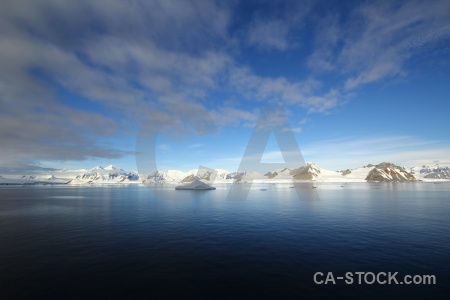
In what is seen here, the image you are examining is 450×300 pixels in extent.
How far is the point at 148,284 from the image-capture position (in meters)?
19.6

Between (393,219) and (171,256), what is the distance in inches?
2018

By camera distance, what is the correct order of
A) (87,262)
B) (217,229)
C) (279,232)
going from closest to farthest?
(87,262) → (279,232) → (217,229)

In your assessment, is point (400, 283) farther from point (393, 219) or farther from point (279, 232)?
point (393, 219)

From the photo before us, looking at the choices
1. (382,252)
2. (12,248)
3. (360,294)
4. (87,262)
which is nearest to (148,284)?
(87,262)

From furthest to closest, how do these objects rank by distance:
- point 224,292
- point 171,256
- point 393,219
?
point 393,219
point 171,256
point 224,292

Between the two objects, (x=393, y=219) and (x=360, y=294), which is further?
(x=393, y=219)

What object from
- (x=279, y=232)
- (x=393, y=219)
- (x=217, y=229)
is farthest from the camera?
(x=393, y=219)

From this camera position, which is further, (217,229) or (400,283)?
(217,229)

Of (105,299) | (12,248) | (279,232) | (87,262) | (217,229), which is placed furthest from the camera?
(217,229)

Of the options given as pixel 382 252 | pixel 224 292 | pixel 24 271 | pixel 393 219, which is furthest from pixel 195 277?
pixel 393 219

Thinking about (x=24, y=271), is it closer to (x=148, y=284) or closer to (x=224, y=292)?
(x=148, y=284)

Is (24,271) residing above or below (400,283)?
above

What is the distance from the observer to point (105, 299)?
672 inches

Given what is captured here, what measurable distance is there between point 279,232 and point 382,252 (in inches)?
601
